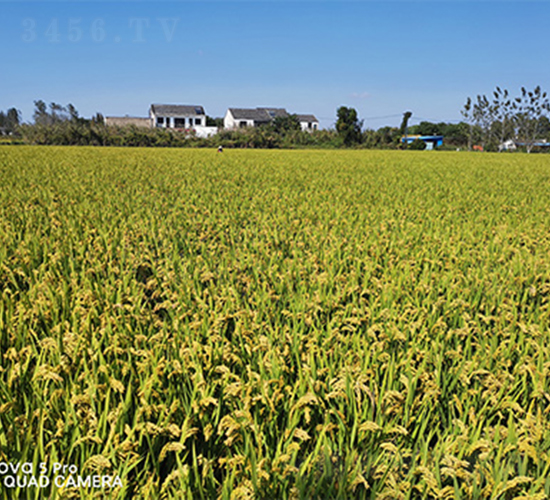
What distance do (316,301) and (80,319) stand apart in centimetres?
130

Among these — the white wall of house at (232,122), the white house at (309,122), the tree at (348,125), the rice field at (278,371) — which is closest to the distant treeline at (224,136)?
the tree at (348,125)

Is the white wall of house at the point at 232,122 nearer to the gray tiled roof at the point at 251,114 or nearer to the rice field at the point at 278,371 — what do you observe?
the gray tiled roof at the point at 251,114

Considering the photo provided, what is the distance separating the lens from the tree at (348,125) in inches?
2144

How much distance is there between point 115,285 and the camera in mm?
3176

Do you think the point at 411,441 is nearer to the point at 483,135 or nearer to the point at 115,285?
the point at 115,285

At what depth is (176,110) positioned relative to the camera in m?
84.1

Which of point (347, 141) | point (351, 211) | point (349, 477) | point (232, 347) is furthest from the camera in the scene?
point (347, 141)

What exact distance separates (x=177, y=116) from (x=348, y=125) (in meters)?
39.7

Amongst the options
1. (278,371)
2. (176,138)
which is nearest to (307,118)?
(176,138)

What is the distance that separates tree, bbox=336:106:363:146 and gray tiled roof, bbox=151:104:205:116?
36.7 m

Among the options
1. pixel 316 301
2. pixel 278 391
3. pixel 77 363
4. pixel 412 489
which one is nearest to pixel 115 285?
pixel 77 363

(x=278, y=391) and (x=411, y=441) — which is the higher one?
(x=278, y=391)

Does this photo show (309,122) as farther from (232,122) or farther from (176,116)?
(176,116)

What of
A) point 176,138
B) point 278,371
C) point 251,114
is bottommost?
point 278,371
